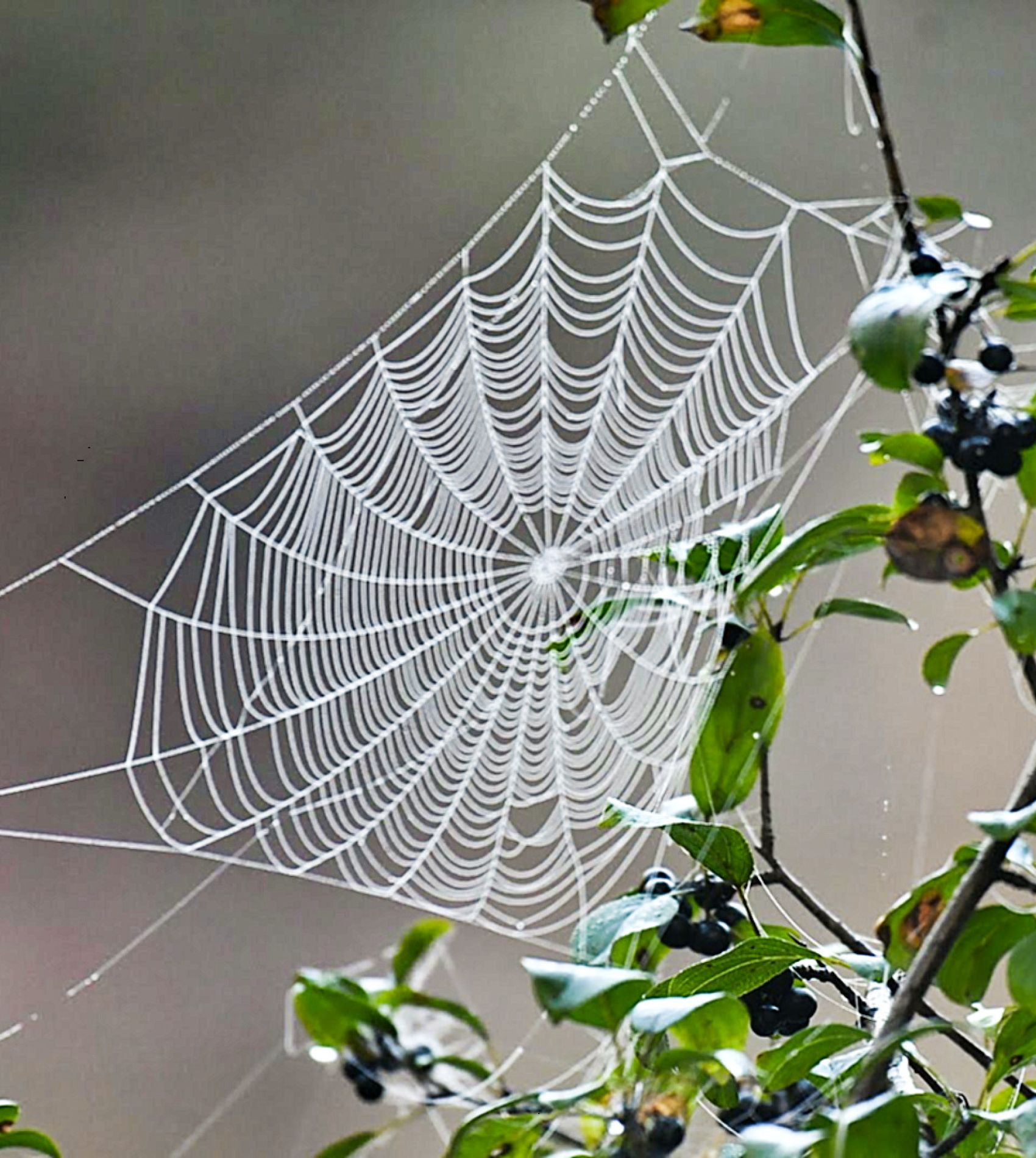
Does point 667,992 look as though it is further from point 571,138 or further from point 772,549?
point 571,138

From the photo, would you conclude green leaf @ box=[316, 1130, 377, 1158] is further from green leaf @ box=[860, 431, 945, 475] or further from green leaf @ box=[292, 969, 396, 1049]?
green leaf @ box=[860, 431, 945, 475]

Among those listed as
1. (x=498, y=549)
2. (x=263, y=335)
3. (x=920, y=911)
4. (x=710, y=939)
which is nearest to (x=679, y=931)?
(x=710, y=939)

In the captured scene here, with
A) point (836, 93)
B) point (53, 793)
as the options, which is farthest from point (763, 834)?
point (836, 93)

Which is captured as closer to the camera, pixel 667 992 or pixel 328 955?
pixel 667 992

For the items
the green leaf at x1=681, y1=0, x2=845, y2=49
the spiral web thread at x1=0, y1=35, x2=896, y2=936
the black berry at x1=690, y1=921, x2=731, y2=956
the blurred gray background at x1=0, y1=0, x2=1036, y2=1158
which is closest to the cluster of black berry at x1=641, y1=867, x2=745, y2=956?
the black berry at x1=690, y1=921, x2=731, y2=956

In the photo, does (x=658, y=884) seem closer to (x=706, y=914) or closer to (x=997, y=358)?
(x=706, y=914)

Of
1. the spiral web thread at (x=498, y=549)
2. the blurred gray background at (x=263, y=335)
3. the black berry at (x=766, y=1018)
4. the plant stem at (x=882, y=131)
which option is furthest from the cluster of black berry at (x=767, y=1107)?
the blurred gray background at (x=263, y=335)

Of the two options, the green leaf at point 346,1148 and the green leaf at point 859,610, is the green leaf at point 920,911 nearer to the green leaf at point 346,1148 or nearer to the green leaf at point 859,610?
the green leaf at point 859,610

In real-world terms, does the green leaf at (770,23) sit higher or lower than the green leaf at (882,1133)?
higher
